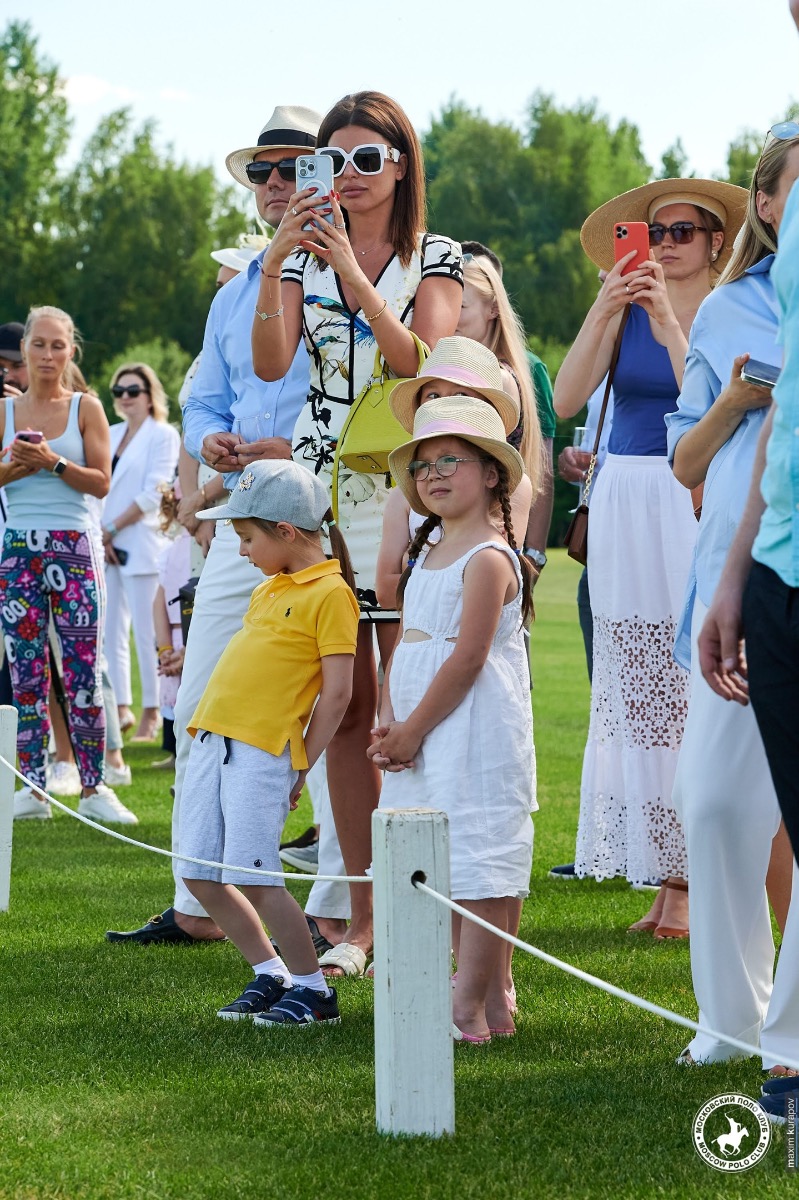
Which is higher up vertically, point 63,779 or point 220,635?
point 220,635

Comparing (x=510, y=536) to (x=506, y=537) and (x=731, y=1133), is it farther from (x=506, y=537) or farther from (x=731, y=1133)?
(x=731, y=1133)

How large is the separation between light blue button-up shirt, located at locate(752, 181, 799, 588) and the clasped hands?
1.50 m

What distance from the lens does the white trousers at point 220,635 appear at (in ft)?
17.6

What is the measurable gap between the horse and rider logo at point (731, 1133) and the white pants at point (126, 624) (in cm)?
913

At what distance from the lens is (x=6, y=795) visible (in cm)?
579

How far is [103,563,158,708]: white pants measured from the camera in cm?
1223

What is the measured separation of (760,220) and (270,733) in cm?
187

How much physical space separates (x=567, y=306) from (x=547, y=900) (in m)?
62.0

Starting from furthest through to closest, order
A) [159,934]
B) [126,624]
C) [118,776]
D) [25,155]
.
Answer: [25,155]
[126,624]
[118,776]
[159,934]

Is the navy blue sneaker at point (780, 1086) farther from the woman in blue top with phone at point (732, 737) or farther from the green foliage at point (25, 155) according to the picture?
the green foliage at point (25, 155)

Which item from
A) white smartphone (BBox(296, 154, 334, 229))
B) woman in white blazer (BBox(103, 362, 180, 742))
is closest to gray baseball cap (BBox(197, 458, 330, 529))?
white smartphone (BBox(296, 154, 334, 229))

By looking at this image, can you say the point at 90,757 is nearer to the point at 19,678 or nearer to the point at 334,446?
the point at 19,678

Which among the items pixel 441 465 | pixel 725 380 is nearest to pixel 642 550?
pixel 441 465

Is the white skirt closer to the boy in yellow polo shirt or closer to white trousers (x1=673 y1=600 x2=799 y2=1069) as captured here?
the boy in yellow polo shirt
